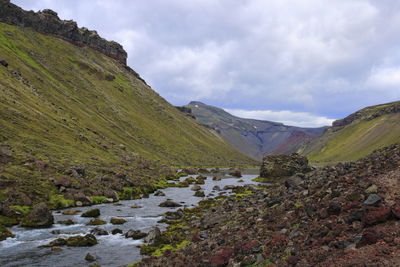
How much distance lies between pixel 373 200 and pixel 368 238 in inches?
204

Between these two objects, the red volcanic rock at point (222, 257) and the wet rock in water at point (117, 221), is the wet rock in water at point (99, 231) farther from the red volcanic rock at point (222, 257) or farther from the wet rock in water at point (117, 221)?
the red volcanic rock at point (222, 257)

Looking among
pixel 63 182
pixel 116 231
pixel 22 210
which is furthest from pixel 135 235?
pixel 63 182

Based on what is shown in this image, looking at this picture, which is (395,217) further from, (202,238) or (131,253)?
(131,253)

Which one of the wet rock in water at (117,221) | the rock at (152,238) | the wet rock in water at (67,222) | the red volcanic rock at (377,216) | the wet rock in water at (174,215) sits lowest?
the wet rock in water at (174,215)

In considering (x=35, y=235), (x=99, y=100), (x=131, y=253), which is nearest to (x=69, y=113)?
(x=99, y=100)

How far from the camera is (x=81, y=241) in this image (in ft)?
105

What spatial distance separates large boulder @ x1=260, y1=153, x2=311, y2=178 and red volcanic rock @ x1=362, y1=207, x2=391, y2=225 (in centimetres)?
9918

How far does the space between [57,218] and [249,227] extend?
2894 cm

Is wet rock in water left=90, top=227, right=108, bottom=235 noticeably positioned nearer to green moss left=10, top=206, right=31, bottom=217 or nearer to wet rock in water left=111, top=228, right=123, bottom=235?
wet rock in water left=111, top=228, right=123, bottom=235

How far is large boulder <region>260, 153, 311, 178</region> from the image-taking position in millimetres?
115875

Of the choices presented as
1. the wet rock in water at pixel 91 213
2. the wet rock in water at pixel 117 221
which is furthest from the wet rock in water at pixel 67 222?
the wet rock in water at pixel 117 221

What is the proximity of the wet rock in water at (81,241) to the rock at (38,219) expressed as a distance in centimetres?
764

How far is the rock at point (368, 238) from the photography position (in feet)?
50.6

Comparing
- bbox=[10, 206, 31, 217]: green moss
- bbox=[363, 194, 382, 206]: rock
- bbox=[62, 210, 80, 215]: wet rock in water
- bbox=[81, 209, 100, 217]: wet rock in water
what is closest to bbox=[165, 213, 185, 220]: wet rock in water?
bbox=[81, 209, 100, 217]: wet rock in water
